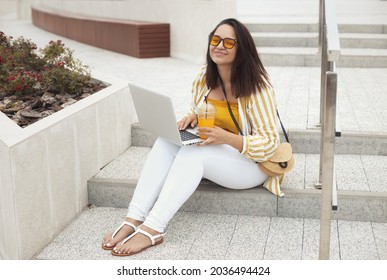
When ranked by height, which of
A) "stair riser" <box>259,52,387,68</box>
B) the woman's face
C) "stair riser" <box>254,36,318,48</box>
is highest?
the woman's face

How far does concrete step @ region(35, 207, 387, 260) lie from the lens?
3135 mm

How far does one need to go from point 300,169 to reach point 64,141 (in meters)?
1.42

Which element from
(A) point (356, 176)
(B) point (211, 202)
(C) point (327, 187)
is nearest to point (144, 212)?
(B) point (211, 202)

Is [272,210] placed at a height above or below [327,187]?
below

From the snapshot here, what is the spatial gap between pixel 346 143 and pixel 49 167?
74.6 inches

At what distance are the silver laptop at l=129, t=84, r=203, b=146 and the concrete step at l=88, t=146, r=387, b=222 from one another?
1.45 feet

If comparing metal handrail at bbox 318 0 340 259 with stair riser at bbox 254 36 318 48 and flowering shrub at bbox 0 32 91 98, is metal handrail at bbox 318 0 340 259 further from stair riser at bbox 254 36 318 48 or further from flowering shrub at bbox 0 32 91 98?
stair riser at bbox 254 36 318 48

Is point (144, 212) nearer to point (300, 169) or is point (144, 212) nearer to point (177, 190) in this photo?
point (177, 190)

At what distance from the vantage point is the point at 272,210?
353cm

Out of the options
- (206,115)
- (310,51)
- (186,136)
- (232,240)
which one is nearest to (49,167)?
(186,136)

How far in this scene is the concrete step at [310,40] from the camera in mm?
7047

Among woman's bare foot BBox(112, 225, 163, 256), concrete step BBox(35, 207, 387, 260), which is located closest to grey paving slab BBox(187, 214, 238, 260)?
concrete step BBox(35, 207, 387, 260)

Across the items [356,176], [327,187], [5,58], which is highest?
[5,58]

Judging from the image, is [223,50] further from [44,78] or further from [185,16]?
[185,16]
